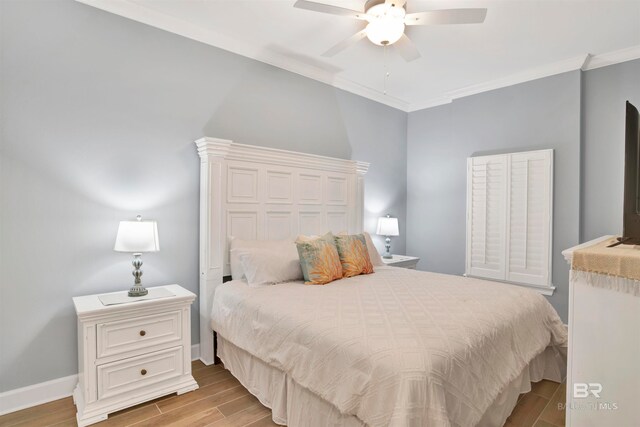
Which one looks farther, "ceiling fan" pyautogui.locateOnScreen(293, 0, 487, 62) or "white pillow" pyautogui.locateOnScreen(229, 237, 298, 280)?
"white pillow" pyautogui.locateOnScreen(229, 237, 298, 280)

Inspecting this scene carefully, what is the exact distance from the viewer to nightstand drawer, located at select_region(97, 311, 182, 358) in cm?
206

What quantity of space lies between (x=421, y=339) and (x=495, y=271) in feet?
9.76

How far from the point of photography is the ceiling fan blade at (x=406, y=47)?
242 cm

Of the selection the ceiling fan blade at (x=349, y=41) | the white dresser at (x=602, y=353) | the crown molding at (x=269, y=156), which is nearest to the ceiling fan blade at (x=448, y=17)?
the ceiling fan blade at (x=349, y=41)

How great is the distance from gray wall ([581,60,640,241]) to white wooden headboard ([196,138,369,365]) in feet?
7.64

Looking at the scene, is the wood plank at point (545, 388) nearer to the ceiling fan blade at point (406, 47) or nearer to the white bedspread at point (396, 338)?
the white bedspread at point (396, 338)

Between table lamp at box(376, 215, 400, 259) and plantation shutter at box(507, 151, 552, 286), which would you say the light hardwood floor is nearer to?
plantation shutter at box(507, 151, 552, 286)

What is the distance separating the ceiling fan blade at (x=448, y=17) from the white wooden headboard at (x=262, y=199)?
64.8 inches

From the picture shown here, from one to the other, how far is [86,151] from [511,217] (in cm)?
419

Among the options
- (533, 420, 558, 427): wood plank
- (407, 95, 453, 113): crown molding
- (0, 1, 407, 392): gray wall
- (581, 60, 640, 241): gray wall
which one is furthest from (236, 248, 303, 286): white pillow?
(407, 95, 453, 113): crown molding

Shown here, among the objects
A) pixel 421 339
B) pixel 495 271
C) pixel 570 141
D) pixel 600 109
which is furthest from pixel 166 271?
pixel 600 109

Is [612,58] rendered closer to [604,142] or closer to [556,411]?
[604,142]

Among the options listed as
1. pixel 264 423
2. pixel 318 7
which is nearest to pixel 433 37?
pixel 318 7

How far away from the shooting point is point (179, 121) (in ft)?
9.13
